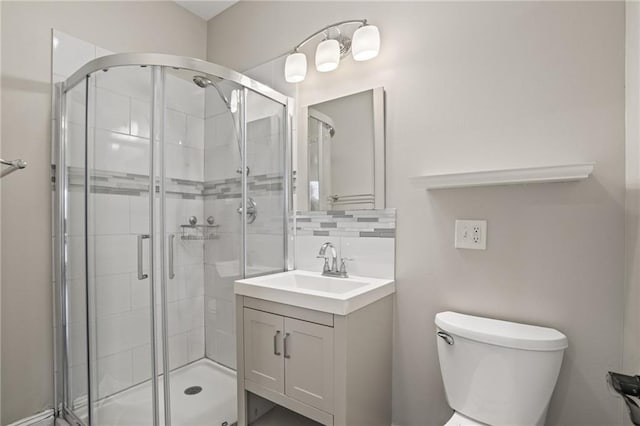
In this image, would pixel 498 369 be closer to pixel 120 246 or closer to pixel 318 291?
pixel 318 291

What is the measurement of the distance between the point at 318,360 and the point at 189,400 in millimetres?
806

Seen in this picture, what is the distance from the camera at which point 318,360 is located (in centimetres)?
130

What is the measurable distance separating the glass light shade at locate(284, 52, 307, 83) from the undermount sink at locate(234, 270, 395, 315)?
3.79ft

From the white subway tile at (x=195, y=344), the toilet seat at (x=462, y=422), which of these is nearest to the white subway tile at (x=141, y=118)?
the white subway tile at (x=195, y=344)

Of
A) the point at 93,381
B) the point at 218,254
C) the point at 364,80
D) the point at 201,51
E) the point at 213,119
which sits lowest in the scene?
the point at 93,381

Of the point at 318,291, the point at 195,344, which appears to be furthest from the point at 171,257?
the point at 318,291

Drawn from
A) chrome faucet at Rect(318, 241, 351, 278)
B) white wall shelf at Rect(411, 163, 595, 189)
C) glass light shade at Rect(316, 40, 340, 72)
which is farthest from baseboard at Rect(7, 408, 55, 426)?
glass light shade at Rect(316, 40, 340, 72)

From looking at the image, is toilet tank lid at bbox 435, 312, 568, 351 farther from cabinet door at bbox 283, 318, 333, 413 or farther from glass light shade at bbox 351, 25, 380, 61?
glass light shade at bbox 351, 25, 380, 61

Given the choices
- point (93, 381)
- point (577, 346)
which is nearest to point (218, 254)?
point (93, 381)

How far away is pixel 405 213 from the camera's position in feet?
5.17

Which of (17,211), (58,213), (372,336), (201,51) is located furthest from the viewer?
(201,51)

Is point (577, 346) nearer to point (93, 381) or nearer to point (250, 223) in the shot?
point (250, 223)

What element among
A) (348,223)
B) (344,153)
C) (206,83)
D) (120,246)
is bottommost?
(120,246)

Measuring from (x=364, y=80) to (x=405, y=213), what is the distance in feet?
2.49
